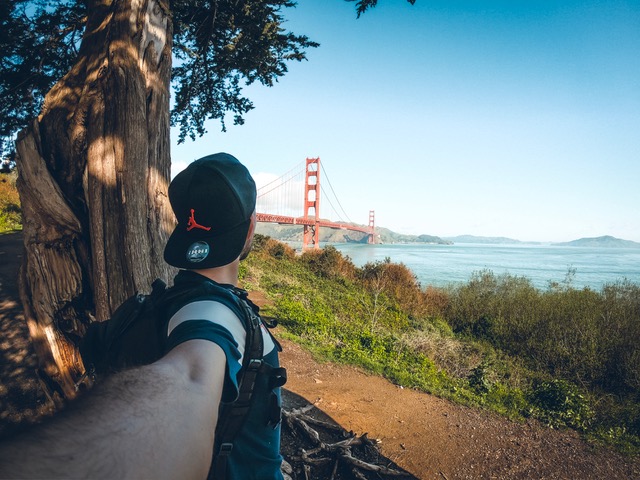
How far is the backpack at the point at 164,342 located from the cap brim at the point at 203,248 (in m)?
0.06

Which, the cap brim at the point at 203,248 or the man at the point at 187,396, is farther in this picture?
the cap brim at the point at 203,248

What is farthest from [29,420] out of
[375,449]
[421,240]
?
[421,240]

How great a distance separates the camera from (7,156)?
14.3ft

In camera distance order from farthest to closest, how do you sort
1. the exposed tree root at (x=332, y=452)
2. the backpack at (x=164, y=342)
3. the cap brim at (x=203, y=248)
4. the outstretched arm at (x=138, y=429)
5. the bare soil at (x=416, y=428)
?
1. the bare soil at (x=416, y=428)
2. the exposed tree root at (x=332, y=452)
3. the cap brim at (x=203, y=248)
4. the backpack at (x=164, y=342)
5. the outstretched arm at (x=138, y=429)

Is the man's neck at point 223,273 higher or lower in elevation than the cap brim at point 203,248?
lower

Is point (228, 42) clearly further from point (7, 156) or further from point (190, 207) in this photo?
point (190, 207)

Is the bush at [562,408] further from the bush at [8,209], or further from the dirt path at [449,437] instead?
the bush at [8,209]

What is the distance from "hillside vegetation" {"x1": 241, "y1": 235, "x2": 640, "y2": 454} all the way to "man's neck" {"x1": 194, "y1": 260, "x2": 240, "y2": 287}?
570cm

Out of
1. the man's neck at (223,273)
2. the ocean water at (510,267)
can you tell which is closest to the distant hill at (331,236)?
the ocean water at (510,267)

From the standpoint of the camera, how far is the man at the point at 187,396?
434 mm

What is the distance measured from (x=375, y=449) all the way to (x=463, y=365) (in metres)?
4.89

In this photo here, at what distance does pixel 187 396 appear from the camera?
60 cm

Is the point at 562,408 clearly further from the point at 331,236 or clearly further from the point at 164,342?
the point at 331,236

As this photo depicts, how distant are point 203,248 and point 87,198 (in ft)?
4.97
